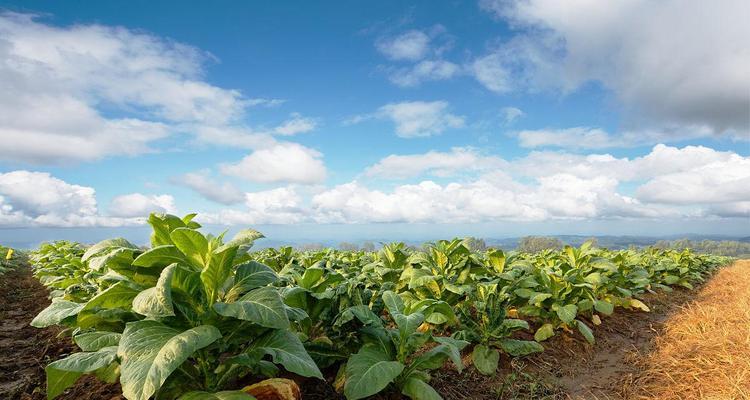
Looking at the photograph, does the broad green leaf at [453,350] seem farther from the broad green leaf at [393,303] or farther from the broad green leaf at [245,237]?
the broad green leaf at [245,237]

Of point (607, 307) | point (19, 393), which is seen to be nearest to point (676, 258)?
point (607, 307)

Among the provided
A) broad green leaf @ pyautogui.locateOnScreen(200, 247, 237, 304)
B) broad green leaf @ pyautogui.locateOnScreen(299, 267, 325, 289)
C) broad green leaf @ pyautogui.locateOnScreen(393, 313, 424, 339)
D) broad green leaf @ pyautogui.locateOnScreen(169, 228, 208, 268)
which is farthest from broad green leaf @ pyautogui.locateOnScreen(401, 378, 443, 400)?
broad green leaf @ pyautogui.locateOnScreen(169, 228, 208, 268)

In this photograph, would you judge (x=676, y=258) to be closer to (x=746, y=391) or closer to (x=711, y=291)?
(x=711, y=291)

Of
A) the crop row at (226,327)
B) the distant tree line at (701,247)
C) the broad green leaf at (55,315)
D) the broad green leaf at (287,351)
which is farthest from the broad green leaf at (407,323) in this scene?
the distant tree line at (701,247)

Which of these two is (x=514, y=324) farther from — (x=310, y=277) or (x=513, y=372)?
(x=310, y=277)

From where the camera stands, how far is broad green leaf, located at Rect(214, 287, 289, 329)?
2514 millimetres

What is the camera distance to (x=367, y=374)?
320 centimetres

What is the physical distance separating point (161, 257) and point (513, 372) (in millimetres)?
4373

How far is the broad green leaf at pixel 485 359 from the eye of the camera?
4.83 meters

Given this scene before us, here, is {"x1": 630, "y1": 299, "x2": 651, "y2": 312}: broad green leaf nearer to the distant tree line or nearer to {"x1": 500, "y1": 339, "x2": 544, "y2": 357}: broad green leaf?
{"x1": 500, "y1": 339, "x2": 544, "y2": 357}: broad green leaf

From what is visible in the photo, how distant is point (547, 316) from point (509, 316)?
0.70 metres

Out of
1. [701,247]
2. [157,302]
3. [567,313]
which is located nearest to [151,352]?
[157,302]

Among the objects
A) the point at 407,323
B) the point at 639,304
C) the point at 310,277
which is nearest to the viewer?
the point at 407,323

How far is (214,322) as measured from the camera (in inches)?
114
